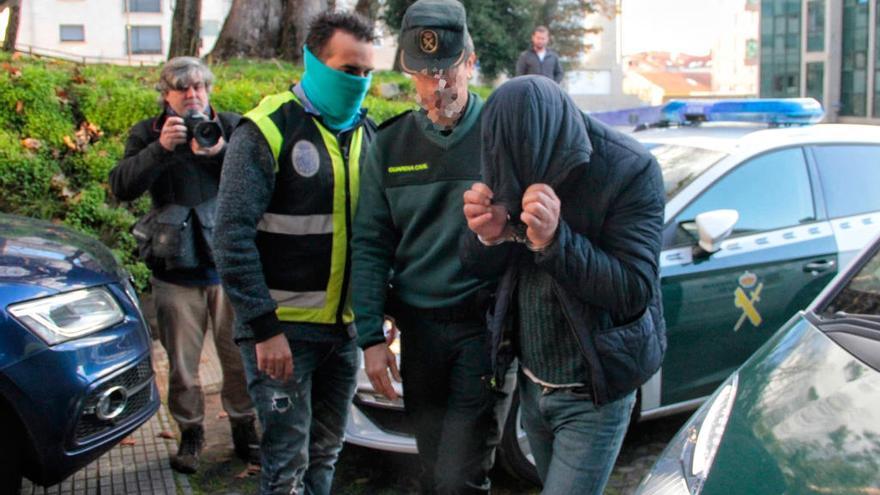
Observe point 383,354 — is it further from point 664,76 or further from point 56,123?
point 664,76

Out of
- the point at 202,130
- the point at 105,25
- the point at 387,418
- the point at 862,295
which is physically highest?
the point at 105,25

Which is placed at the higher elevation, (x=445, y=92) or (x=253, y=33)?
(x=253, y=33)

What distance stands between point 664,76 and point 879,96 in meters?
30.0

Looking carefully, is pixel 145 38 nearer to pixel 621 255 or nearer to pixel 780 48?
pixel 780 48

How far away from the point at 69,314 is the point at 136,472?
1.15 metres

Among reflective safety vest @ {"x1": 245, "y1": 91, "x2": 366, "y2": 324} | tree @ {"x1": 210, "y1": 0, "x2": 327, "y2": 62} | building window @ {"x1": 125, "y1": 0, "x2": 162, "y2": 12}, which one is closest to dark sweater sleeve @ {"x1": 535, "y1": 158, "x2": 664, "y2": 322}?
reflective safety vest @ {"x1": 245, "y1": 91, "x2": 366, "y2": 324}

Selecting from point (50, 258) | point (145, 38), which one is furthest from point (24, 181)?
point (145, 38)

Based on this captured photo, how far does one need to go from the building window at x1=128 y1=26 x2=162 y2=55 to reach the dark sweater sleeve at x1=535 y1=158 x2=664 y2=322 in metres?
53.5

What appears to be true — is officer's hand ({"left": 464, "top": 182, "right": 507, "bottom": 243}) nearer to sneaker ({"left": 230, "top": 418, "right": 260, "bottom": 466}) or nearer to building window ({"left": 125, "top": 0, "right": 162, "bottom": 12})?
sneaker ({"left": 230, "top": 418, "right": 260, "bottom": 466})

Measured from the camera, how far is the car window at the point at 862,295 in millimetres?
2617

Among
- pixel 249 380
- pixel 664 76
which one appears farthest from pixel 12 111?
pixel 664 76

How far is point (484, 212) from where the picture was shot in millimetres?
2234

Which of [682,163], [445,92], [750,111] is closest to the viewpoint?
[445,92]

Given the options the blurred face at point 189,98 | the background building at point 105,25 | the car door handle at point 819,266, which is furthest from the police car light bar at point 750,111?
the background building at point 105,25
